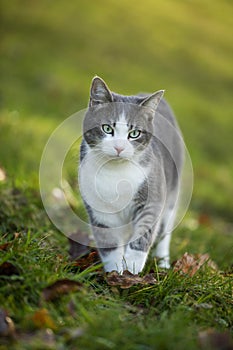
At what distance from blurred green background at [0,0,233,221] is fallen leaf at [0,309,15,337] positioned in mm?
3999

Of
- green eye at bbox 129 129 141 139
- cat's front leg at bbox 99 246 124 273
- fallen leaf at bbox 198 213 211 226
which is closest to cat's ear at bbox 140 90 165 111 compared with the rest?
green eye at bbox 129 129 141 139

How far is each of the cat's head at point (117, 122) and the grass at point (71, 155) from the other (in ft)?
2.54

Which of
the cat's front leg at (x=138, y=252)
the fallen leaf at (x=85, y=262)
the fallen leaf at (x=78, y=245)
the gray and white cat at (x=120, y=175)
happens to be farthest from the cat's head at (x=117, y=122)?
the fallen leaf at (x=78, y=245)

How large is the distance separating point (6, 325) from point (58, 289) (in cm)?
37

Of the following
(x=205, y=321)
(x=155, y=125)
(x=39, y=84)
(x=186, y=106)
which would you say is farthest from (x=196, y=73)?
(x=205, y=321)

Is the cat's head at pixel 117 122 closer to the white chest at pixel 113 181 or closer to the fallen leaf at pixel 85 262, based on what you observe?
the white chest at pixel 113 181

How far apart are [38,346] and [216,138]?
10.0m

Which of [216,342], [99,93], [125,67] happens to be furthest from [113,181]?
[125,67]

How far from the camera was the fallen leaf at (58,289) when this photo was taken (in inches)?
102

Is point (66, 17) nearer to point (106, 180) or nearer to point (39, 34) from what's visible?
point (39, 34)

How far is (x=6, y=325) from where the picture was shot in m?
2.31

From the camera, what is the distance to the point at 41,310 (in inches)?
94.3

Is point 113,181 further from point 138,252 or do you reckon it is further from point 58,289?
point 58,289

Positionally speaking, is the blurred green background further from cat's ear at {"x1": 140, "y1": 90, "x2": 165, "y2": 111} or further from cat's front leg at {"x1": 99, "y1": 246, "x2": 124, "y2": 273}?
cat's ear at {"x1": 140, "y1": 90, "x2": 165, "y2": 111}
